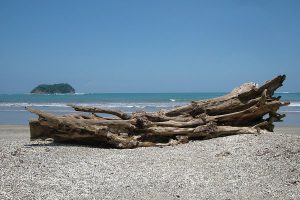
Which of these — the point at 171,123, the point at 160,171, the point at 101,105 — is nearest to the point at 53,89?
the point at 101,105

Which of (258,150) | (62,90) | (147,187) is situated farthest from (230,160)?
(62,90)

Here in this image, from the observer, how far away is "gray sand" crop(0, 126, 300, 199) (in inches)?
247

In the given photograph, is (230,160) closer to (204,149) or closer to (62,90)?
(204,149)

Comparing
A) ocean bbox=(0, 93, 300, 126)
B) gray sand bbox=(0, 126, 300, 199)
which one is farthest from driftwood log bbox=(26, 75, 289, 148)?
ocean bbox=(0, 93, 300, 126)

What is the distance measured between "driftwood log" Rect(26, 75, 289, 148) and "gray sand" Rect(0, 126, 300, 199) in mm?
438

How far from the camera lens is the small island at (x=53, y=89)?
431 feet

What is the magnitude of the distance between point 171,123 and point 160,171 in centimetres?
334

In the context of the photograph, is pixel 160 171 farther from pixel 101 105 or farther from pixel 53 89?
pixel 53 89

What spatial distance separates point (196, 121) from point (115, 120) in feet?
7.70

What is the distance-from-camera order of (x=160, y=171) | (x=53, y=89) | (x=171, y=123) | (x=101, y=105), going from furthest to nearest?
(x=53, y=89), (x=101, y=105), (x=171, y=123), (x=160, y=171)

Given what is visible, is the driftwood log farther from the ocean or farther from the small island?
the small island

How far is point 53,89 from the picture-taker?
132 meters

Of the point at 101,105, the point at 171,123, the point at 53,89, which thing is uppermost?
the point at 53,89

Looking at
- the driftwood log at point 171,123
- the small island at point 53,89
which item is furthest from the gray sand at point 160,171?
the small island at point 53,89
